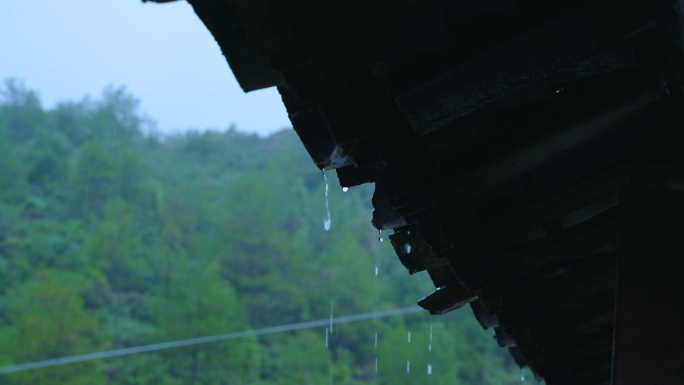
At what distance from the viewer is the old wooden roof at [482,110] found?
1352 millimetres

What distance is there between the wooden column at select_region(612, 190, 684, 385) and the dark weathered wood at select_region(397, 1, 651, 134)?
636mm

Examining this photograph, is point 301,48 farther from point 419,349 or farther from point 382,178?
point 419,349

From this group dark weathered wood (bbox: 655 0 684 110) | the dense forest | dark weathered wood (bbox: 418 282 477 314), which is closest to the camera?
dark weathered wood (bbox: 655 0 684 110)

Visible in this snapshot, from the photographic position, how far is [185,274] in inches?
1490

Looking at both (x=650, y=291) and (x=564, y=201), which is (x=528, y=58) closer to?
(x=564, y=201)

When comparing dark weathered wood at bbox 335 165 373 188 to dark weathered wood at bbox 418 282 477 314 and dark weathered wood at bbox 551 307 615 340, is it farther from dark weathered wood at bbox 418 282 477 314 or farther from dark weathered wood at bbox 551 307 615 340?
dark weathered wood at bbox 551 307 615 340

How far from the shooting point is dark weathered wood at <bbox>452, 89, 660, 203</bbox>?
1868mm

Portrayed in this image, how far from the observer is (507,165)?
1958 millimetres

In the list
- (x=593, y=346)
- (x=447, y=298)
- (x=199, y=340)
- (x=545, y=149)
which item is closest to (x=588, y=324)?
(x=593, y=346)

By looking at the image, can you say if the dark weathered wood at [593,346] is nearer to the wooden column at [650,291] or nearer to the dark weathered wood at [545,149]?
the wooden column at [650,291]

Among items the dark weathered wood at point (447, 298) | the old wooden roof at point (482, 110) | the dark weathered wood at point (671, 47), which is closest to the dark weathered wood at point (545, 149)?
the old wooden roof at point (482, 110)

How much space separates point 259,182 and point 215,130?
804 inches

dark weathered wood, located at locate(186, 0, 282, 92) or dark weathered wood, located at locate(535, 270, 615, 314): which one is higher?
dark weathered wood, located at locate(186, 0, 282, 92)

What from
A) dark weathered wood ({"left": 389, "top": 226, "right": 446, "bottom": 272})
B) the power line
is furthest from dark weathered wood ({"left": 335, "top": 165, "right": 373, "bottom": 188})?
the power line
